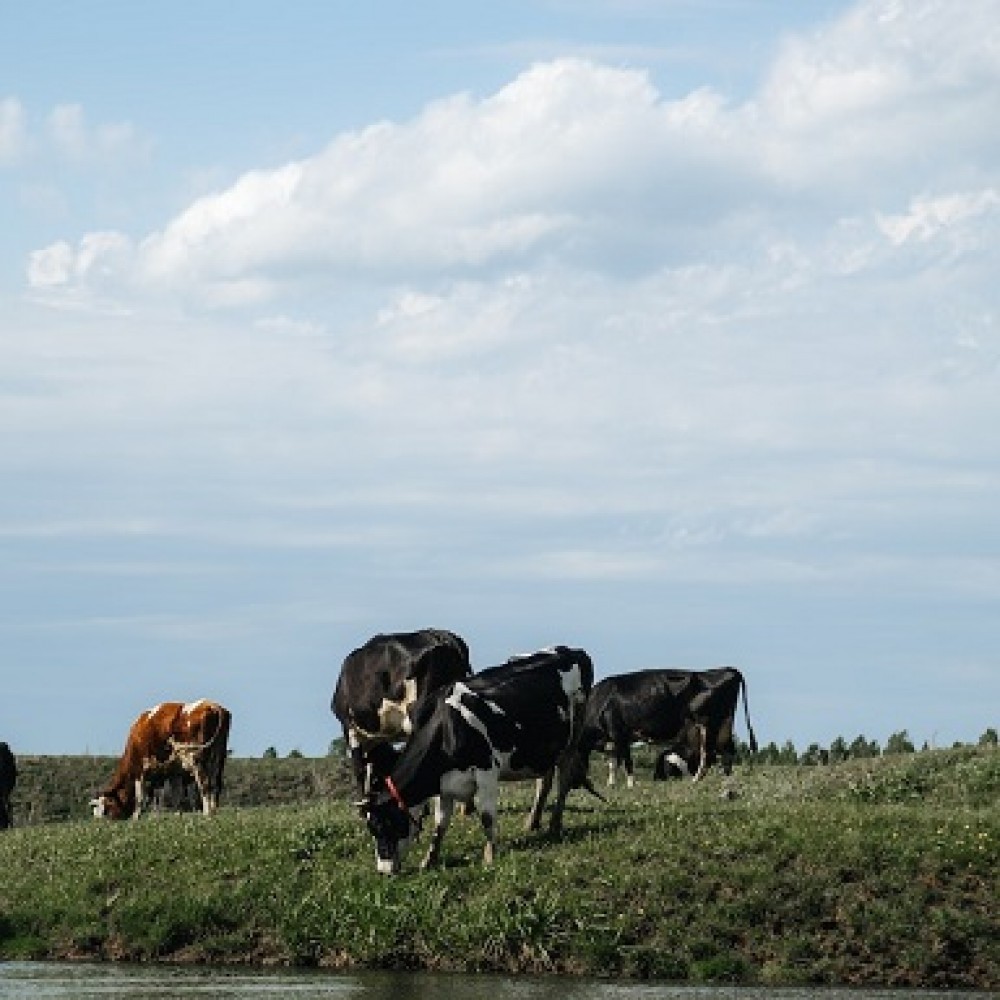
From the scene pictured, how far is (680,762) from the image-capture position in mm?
48750

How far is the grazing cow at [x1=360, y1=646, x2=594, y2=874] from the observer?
29.9 meters

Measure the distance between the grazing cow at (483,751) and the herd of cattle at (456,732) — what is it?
0.02m

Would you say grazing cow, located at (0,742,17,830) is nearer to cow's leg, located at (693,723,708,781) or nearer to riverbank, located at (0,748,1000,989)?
cow's leg, located at (693,723,708,781)

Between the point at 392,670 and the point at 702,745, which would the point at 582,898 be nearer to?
the point at 392,670

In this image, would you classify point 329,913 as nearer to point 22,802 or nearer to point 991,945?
point 991,945

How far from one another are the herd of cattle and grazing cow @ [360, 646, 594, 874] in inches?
0.8

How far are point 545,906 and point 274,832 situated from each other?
5864 millimetres

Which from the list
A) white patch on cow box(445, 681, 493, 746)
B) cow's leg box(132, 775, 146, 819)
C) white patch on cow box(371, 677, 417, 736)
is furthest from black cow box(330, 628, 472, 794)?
cow's leg box(132, 775, 146, 819)

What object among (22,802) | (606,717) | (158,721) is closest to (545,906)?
(158,721)

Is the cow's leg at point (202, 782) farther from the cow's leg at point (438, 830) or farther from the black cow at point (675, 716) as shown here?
the cow's leg at point (438, 830)

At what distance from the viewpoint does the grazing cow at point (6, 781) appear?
49.7 metres

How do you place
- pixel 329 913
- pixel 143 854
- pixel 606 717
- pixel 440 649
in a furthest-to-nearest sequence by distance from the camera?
pixel 606 717, pixel 440 649, pixel 143 854, pixel 329 913

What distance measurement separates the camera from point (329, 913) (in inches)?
1148

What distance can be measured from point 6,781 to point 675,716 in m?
15.4
